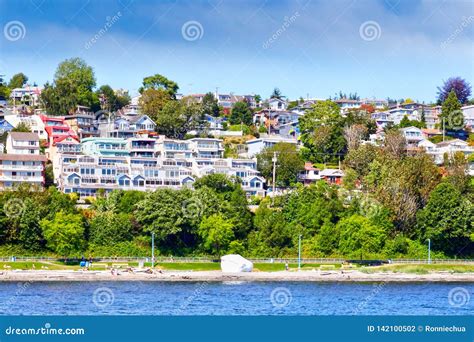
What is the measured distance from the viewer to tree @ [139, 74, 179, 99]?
76.2 m

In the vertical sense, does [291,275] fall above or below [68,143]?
below

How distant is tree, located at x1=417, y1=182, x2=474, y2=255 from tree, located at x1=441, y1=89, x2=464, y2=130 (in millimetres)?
23430

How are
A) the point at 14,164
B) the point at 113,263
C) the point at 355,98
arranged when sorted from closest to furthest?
1. the point at 113,263
2. the point at 14,164
3. the point at 355,98

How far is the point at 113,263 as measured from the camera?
4766 cm

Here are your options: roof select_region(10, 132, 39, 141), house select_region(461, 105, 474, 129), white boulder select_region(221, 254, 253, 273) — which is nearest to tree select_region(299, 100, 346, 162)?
house select_region(461, 105, 474, 129)

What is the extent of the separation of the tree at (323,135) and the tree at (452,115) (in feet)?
33.0

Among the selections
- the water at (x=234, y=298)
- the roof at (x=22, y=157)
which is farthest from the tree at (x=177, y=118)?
the water at (x=234, y=298)

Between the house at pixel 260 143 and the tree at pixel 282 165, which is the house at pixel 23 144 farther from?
the house at pixel 260 143

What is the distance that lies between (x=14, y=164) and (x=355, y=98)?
46667 mm

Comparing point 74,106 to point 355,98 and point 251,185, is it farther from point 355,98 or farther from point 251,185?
point 355,98

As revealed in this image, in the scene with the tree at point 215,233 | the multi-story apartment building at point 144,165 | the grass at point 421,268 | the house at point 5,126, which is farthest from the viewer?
the house at point 5,126

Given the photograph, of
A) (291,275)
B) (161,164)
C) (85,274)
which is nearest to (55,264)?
(85,274)

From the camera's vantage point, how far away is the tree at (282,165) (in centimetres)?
6116

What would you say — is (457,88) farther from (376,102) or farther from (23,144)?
(23,144)
